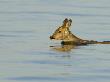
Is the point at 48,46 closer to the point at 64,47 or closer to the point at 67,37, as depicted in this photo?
the point at 64,47

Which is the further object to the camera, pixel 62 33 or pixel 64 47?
pixel 62 33

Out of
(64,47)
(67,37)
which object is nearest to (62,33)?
(67,37)

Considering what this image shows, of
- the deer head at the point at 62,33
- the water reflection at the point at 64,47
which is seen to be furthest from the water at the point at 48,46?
the deer head at the point at 62,33

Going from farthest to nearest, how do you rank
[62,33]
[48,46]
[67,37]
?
[67,37] < [62,33] < [48,46]

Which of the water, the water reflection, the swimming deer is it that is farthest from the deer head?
the water reflection

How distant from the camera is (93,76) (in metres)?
18.5

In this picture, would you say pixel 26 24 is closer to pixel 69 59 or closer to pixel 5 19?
pixel 5 19

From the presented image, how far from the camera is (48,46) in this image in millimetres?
Result: 24172

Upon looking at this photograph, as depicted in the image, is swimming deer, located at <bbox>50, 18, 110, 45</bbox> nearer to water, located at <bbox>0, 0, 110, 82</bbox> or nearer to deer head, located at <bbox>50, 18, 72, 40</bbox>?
deer head, located at <bbox>50, 18, 72, 40</bbox>

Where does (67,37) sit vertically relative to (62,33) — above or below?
below

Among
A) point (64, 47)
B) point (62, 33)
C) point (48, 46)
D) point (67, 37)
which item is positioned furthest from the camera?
point (67, 37)

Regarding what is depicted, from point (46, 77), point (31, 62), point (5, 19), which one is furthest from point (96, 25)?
point (46, 77)

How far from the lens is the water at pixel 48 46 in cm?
1873

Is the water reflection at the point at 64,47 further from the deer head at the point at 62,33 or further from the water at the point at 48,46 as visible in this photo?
the deer head at the point at 62,33
